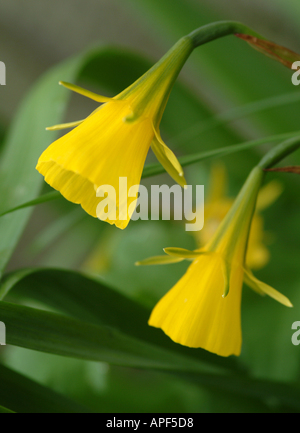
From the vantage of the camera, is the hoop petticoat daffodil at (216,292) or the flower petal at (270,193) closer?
the hoop petticoat daffodil at (216,292)

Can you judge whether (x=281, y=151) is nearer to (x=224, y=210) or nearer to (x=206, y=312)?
(x=206, y=312)

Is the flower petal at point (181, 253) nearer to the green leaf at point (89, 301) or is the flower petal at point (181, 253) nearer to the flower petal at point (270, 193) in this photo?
the green leaf at point (89, 301)

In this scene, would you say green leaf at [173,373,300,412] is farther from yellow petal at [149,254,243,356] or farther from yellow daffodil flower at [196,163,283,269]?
yellow daffodil flower at [196,163,283,269]

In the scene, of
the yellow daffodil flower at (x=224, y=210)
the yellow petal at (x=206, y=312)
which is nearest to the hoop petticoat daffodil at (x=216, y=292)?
the yellow petal at (x=206, y=312)

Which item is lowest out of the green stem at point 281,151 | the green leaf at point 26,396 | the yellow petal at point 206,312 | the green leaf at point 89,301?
the green leaf at point 26,396

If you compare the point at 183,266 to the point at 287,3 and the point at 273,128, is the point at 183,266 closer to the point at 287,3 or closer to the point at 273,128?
the point at 273,128

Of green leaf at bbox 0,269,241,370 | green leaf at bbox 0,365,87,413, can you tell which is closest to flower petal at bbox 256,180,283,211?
green leaf at bbox 0,269,241,370

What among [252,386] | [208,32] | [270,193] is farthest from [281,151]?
[270,193]
